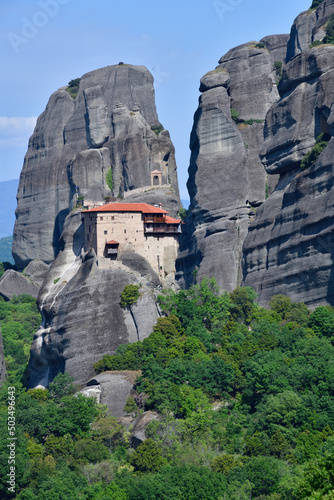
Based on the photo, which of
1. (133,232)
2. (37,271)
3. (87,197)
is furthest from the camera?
(37,271)

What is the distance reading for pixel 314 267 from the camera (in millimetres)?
85875

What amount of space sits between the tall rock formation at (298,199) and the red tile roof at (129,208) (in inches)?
348

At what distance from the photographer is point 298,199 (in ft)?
297

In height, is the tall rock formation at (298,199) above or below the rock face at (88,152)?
below

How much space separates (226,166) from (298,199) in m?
13.0

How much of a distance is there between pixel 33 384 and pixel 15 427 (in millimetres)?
20790

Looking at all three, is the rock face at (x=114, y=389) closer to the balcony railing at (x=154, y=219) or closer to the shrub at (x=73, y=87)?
the balcony railing at (x=154, y=219)

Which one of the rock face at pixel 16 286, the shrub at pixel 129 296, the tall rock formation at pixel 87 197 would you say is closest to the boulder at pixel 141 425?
the tall rock formation at pixel 87 197

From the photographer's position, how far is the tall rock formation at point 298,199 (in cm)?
8644

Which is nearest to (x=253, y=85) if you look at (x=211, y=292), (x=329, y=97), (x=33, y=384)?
(x=329, y=97)

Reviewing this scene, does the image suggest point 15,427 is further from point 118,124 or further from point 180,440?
point 118,124

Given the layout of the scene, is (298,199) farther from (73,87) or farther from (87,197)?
(73,87)

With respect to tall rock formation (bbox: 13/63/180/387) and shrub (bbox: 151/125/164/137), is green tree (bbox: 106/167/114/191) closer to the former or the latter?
tall rock formation (bbox: 13/63/180/387)

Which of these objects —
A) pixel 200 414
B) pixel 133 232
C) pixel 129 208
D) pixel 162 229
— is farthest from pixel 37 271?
pixel 200 414
